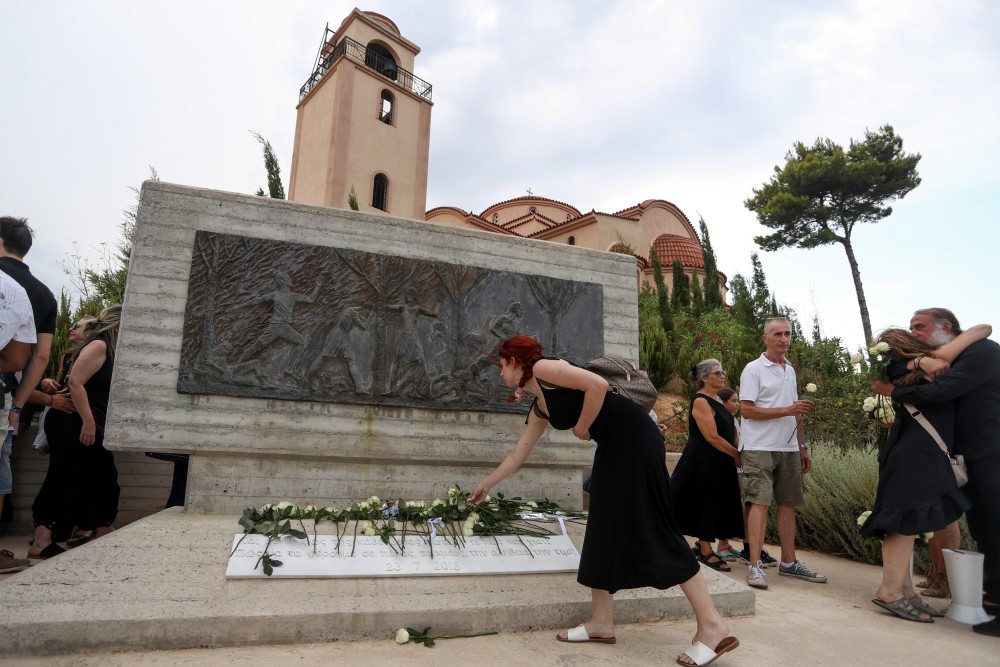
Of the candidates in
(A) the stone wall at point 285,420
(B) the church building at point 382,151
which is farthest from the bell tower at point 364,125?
(A) the stone wall at point 285,420

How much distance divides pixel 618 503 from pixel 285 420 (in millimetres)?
2667

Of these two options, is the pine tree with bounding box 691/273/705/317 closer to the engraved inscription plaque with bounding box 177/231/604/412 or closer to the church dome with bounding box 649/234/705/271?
the church dome with bounding box 649/234/705/271

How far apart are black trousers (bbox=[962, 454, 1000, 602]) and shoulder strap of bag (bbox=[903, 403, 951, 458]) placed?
0.20 m

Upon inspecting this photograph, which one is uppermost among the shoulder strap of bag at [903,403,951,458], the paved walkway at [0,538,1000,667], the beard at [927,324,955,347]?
the beard at [927,324,955,347]

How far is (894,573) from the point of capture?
375 cm

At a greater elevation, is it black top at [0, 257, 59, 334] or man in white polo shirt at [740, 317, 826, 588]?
black top at [0, 257, 59, 334]

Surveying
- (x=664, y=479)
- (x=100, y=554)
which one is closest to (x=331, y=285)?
(x=100, y=554)

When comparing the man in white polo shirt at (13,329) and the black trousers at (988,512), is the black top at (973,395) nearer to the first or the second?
the black trousers at (988,512)

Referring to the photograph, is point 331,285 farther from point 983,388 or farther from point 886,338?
point 983,388

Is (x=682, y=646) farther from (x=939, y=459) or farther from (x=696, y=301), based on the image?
(x=696, y=301)

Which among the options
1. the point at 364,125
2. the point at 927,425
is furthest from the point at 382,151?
the point at 927,425

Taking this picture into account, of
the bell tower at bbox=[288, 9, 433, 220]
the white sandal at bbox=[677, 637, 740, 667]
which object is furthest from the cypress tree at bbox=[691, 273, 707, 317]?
the white sandal at bbox=[677, 637, 740, 667]

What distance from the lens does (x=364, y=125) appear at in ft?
66.7

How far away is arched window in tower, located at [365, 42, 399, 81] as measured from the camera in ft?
70.7
